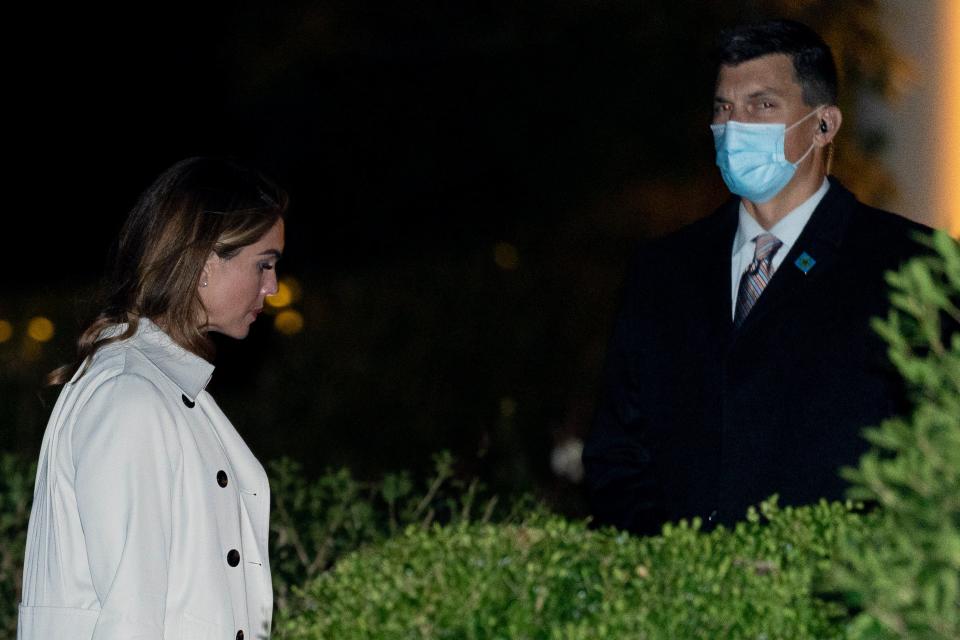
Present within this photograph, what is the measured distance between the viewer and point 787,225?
13.6ft

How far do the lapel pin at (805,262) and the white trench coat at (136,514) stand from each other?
163 cm

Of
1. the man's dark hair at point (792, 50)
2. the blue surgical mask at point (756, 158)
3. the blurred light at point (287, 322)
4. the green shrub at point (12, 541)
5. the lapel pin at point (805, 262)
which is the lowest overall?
the green shrub at point (12, 541)

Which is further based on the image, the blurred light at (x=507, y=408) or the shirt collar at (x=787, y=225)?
the blurred light at (x=507, y=408)

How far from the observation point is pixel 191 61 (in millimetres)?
11594

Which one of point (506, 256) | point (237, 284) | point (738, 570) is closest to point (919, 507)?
point (738, 570)

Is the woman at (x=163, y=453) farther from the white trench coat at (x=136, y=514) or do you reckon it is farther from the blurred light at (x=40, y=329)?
the blurred light at (x=40, y=329)

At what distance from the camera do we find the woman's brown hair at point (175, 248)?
3557 millimetres

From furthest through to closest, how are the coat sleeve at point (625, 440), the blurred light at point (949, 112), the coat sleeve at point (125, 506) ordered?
the blurred light at point (949, 112) → the coat sleeve at point (625, 440) → the coat sleeve at point (125, 506)

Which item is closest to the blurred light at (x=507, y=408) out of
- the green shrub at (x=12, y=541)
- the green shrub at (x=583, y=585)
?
the green shrub at (x=12, y=541)

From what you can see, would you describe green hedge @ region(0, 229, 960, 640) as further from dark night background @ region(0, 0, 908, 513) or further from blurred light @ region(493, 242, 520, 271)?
blurred light @ region(493, 242, 520, 271)

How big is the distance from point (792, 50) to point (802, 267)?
0.63m

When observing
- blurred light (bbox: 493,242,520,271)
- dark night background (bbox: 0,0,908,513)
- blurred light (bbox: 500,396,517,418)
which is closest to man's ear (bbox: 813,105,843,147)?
dark night background (bbox: 0,0,908,513)

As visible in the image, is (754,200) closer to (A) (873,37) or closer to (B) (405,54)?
(A) (873,37)

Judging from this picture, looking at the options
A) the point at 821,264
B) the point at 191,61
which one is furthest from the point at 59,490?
the point at 191,61
